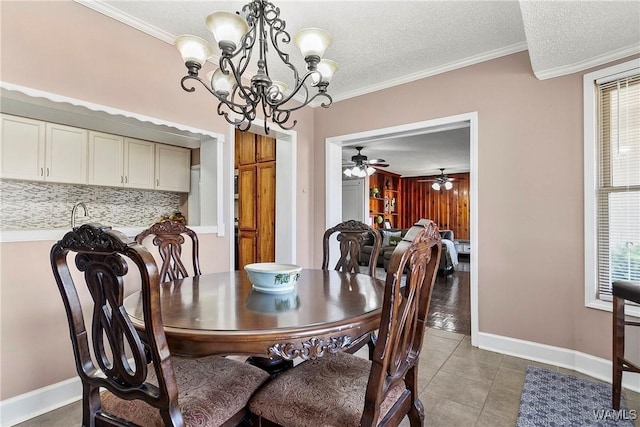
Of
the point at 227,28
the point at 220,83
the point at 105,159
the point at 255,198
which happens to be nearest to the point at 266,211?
the point at 255,198

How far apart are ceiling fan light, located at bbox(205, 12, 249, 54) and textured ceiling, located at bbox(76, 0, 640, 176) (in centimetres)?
81

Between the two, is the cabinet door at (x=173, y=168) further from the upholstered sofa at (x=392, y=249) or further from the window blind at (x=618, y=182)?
the window blind at (x=618, y=182)

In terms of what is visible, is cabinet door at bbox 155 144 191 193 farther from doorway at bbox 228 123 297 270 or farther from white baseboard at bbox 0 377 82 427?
white baseboard at bbox 0 377 82 427

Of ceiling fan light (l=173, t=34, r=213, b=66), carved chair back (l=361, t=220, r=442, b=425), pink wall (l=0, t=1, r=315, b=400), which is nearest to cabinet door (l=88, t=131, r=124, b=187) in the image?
pink wall (l=0, t=1, r=315, b=400)

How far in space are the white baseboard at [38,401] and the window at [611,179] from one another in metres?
3.57

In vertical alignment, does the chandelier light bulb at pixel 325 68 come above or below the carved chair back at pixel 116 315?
above

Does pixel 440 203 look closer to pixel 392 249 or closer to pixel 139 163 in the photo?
pixel 392 249

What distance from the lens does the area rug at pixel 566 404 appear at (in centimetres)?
Answer: 179

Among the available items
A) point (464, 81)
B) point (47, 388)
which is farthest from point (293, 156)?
point (47, 388)

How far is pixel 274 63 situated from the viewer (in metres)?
3.06

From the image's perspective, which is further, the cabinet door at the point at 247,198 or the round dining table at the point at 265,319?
the cabinet door at the point at 247,198

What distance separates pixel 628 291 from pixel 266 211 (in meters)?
3.50

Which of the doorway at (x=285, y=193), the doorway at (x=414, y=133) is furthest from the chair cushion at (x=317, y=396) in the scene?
the doorway at (x=285, y=193)

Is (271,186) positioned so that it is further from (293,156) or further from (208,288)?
(208,288)
